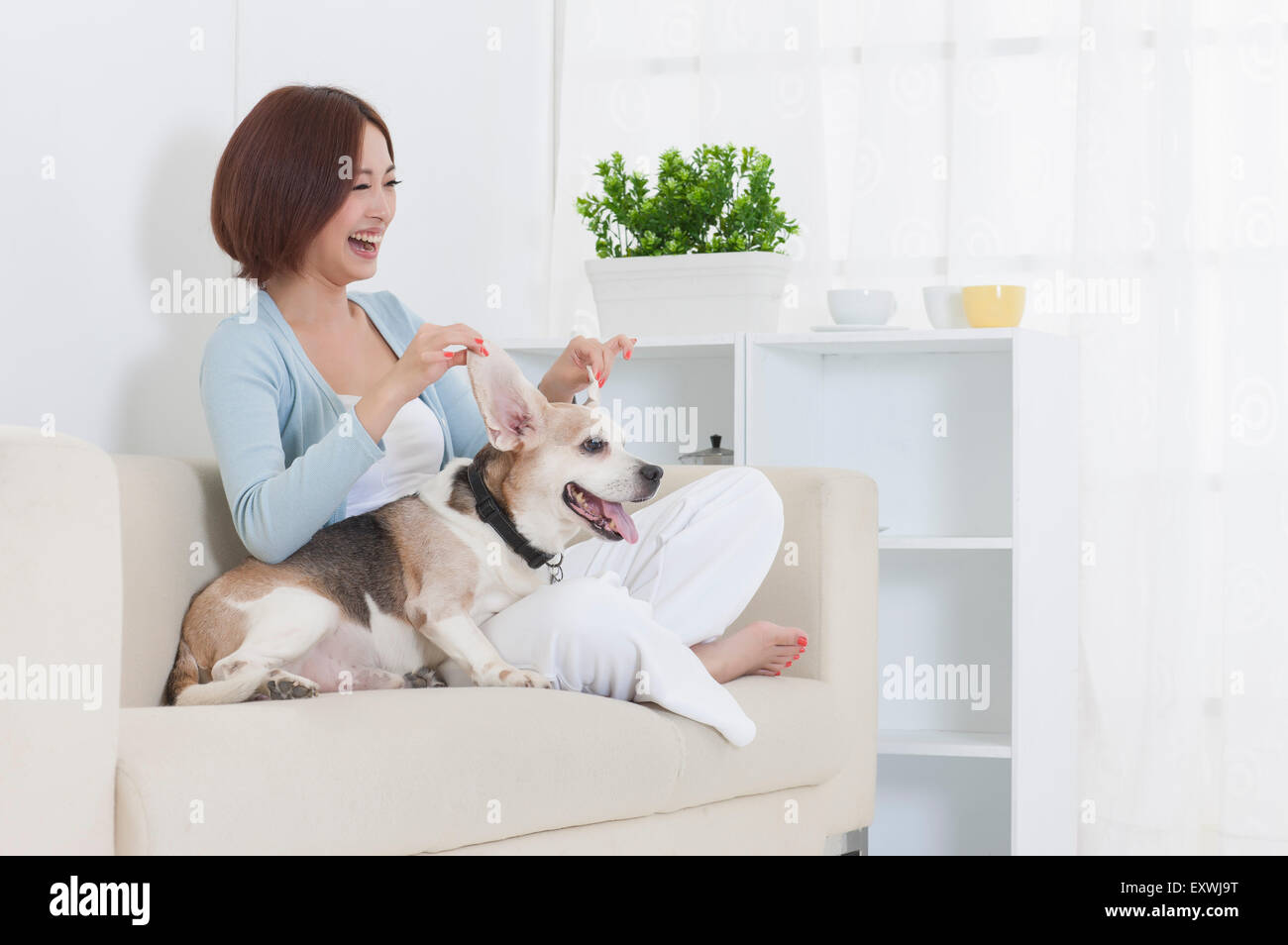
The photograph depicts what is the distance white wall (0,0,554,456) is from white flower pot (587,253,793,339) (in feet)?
1.51

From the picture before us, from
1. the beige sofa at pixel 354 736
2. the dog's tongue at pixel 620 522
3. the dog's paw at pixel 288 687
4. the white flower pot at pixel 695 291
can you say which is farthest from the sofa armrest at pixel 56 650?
the white flower pot at pixel 695 291

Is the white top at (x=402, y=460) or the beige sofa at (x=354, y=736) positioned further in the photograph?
the white top at (x=402, y=460)

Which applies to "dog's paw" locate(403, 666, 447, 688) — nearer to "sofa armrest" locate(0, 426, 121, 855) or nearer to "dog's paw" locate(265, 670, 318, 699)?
"dog's paw" locate(265, 670, 318, 699)

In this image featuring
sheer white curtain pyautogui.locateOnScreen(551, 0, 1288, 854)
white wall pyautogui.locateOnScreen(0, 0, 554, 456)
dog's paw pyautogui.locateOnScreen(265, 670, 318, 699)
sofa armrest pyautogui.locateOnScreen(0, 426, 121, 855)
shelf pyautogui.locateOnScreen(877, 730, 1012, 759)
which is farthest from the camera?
sheer white curtain pyautogui.locateOnScreen(551, 0, 1288, 854)

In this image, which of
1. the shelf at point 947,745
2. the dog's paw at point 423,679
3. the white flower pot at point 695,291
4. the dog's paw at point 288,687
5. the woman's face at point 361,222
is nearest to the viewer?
the dog's paw at point 288,687

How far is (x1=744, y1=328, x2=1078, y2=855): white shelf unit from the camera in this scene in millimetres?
2697

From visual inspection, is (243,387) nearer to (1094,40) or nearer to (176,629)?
(176,629)

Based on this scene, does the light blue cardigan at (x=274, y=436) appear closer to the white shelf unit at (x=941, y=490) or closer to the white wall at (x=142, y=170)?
the white wall at (x=142, y=170)

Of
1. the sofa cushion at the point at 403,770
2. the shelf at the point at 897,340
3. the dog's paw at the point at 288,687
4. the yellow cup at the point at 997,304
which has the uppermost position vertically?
the yellow cup at the point at 997,304

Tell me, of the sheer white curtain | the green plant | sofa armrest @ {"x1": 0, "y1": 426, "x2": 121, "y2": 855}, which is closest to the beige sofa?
sofa armrest @ {"x1": 0, "y1": 426, "x2": 121, "y2": 855}

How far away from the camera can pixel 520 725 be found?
1541 millimetres

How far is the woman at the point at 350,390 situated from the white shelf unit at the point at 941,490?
712 millimetres

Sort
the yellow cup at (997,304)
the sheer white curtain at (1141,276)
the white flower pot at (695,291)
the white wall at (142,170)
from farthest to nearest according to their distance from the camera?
1. the sheer white curtain at (1141,276)
2. the white flower pot at (695,291)
3. the yellow cup at (997,304)
4. the white wall at (142,170)

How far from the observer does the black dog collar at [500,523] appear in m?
1.84
